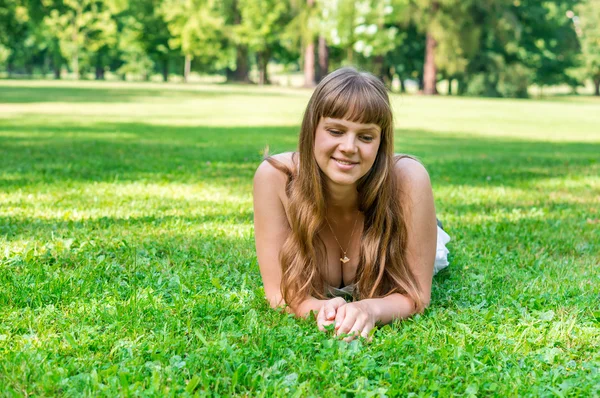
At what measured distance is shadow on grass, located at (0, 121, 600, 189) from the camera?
27.9ft

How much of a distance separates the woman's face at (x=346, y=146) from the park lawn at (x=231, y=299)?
0.76 meters

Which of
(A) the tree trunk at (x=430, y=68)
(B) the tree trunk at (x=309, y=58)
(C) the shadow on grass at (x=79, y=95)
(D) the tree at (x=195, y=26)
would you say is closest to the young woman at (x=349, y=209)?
(C) the shadow on grass at (x=79, y=95)

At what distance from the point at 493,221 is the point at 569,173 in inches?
170

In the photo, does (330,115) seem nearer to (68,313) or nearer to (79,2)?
(68,313)

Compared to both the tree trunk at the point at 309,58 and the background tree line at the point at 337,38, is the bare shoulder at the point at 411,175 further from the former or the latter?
the tree trunk at the point at 309,58

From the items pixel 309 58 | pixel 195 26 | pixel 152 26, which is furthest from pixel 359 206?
pixel 152 26

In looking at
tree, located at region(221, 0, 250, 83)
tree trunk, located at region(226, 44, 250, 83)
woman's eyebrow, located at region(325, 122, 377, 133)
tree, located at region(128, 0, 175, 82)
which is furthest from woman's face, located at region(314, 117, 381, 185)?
tree, located at region(128, 0, 175, 82)

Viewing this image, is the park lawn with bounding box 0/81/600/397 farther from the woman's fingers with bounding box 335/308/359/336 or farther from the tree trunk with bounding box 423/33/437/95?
the tree trunk with bounding box 423/33/437/95

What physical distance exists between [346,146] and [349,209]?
0.59 metres

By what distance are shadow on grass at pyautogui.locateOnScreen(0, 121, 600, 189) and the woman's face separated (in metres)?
4.80

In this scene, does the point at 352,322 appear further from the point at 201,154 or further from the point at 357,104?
the point at 201,154

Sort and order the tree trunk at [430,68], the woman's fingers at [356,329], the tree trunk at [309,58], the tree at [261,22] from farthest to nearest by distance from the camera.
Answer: the tree at [261,22], the tree trunk at [309,58], the tree trunk at [430,68], the woman's fingers at [356,329]

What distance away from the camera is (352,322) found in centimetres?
314

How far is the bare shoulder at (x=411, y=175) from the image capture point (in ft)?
11.4
